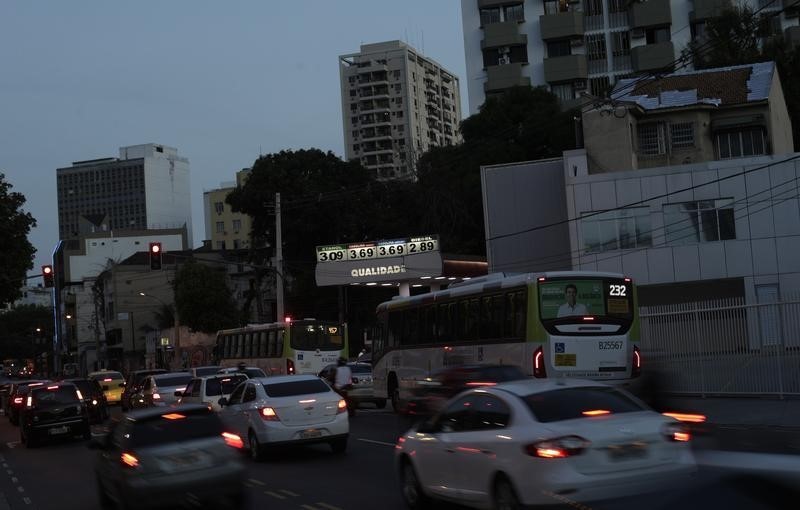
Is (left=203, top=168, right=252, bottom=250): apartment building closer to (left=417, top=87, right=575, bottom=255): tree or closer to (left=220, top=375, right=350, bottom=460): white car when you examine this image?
(left=417, top=87, right=575, bottom=255): tree

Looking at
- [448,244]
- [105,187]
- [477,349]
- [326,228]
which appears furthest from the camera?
[105,187]

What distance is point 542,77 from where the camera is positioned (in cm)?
7831

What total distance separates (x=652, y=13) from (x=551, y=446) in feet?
232

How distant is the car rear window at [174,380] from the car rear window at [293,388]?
1395cm

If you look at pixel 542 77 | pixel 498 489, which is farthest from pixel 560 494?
pixel 542 77

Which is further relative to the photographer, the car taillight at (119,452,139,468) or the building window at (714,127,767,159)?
Result: the building window at (714,127,767,159)

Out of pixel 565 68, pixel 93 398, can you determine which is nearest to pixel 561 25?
pixel 565 68

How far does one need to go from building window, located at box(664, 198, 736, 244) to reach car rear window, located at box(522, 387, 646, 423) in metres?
34.0

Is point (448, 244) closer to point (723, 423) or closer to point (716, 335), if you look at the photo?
point (716, 335)

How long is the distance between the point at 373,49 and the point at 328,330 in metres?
106

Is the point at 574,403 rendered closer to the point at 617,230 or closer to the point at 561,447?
the point at 561,447

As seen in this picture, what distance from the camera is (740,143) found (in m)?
48.8

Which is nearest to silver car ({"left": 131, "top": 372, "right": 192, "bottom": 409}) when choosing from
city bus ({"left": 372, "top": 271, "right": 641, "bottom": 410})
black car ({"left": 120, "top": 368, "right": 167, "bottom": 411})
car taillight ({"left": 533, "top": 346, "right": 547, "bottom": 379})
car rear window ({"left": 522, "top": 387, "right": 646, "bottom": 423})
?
black car ({"left": 120, "top": 368, "right": 167, "bottom": 411})

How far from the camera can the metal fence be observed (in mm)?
22750
